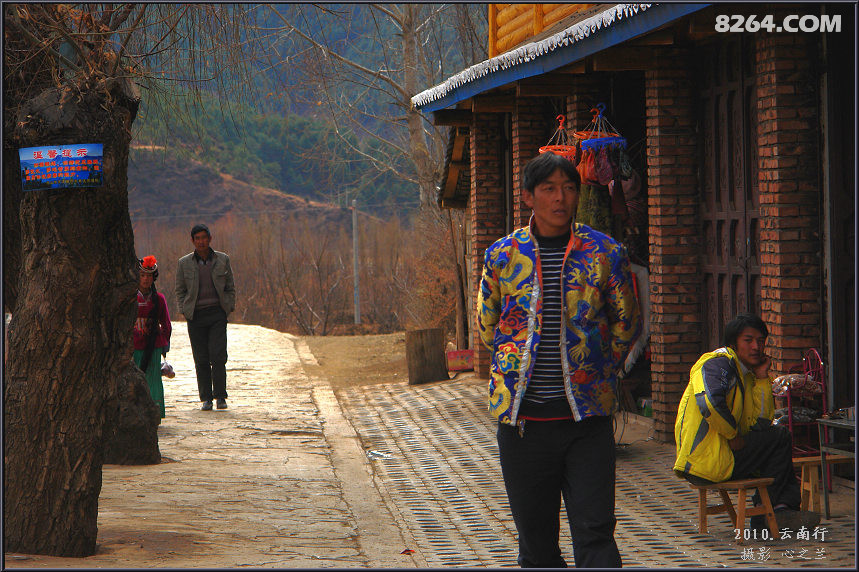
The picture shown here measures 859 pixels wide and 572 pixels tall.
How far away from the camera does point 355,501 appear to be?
845 centimetres

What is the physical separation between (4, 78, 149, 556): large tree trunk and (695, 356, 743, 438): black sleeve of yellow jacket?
3651 millimetres

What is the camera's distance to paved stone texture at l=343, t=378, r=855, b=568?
6.18 m

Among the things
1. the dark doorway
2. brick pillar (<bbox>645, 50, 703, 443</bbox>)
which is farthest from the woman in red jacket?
the dark doorway

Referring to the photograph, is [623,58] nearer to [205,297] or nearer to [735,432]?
[735,432]

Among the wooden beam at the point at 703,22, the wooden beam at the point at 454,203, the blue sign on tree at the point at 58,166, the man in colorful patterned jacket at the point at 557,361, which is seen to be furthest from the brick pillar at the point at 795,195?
the wooden beam at the point at 454,203

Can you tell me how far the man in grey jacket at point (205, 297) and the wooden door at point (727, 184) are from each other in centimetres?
584

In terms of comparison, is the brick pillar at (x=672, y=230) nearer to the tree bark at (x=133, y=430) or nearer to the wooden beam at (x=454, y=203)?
the tree bark at (x=133, y=430)

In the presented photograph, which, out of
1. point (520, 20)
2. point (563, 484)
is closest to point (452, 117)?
point (520, 20)

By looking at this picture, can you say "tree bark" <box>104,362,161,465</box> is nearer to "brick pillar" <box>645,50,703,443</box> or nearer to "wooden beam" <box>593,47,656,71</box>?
"brick pillar" <box>645,50,703,443</box>

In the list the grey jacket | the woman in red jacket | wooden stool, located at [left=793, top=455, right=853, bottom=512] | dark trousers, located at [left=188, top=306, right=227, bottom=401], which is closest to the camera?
wooden stool, located at [left=793, top=455, right=853, bottom=512]

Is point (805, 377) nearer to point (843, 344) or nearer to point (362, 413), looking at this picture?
point (843, 344)

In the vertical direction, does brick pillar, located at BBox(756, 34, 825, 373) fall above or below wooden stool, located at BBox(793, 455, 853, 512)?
above

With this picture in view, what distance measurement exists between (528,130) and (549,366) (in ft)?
33.1

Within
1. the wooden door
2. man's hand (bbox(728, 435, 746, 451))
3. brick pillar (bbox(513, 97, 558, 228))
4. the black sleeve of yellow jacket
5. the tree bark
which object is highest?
brick pillar (bbox(513, 97, 558, 228))
